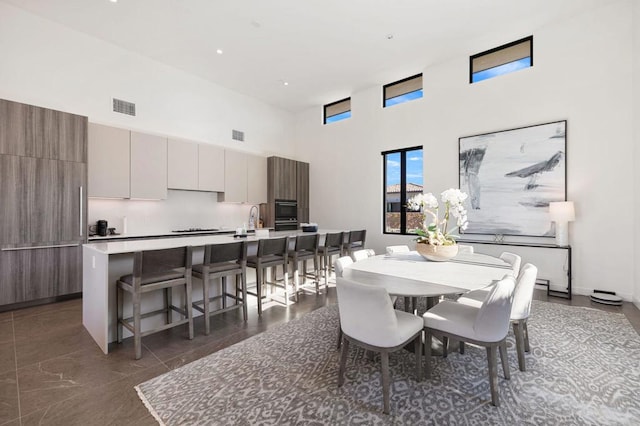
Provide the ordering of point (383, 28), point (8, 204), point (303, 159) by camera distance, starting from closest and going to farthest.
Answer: point (8, 204) < point (383, 28) < point (303, 159)

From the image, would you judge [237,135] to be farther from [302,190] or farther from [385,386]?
[385,386]

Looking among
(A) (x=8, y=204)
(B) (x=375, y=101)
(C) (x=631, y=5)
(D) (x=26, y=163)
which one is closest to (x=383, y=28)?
(B) (x=375, y=101)

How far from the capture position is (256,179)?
6.54m

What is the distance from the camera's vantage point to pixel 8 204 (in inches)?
141

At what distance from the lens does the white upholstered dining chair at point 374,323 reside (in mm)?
1775

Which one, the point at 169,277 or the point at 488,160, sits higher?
the point at 488,160

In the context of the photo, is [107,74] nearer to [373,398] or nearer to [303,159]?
[303,159]

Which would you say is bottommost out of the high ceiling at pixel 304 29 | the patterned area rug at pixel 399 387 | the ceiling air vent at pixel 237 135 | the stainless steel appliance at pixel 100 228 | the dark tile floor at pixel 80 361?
the dark tile floor at pixel 80 361

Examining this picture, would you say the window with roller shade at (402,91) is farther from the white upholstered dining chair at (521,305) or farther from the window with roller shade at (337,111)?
the white upholstered dining chair at (521,305)

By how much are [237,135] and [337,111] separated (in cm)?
250

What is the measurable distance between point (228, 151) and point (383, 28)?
12.0 ft

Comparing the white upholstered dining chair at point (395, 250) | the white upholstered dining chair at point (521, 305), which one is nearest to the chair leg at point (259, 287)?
the white upholstered dining chair at point (395, 250)

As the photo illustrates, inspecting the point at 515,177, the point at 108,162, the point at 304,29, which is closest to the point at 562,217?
the point at 515,177

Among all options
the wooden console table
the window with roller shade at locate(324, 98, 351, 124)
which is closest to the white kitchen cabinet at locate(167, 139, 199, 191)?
the window with roller shade at locate(324, 98, 351, 124)
